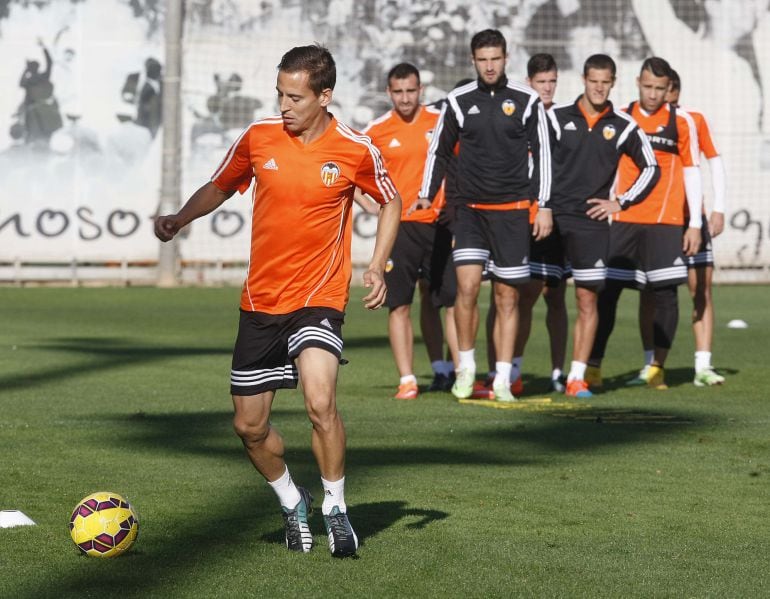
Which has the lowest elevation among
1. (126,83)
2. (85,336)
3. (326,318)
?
(85,336)

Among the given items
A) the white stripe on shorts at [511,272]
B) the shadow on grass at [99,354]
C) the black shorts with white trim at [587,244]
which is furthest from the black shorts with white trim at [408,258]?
the shadow on grass at [99,354]

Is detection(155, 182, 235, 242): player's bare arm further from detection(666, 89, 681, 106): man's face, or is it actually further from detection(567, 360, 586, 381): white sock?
detection(666, 89, 681, 106): man's face

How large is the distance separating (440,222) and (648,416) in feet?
7.41

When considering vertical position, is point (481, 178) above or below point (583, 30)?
below

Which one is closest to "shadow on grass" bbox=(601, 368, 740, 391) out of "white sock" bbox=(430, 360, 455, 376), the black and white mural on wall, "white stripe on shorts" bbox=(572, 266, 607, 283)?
"white stripe on shorts" bbox=(572, 266, 607, 283)

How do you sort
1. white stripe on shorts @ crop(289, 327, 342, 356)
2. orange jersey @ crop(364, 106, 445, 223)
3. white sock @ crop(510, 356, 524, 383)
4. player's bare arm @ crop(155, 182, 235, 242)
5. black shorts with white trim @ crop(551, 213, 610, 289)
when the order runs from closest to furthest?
white stripe on shorts @ crop(289, 327, 342, 356)
player's bare arm @ crop(155, 182, 235, 242)
black shorts with white trim @ crop(551, 213, 610, 289)
orange jersey @ crop(364, 106, 445, 223)
white sock @ crop(510, 356, 524, 383)

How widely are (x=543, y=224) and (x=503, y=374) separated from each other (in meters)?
1.08

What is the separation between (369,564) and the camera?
18.2 feet

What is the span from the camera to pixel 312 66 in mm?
5891

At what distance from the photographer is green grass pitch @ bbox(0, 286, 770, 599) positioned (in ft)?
17.7

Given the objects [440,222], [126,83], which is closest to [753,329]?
[440,222]

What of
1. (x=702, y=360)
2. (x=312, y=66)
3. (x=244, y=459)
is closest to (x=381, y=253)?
(x=312, y=66)

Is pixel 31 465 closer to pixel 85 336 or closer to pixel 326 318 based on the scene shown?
pixel 326 318

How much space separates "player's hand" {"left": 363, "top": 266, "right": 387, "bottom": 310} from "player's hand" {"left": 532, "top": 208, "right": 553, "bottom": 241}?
4.62 metres
